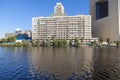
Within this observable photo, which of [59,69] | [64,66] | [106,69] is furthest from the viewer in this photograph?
[64,66]

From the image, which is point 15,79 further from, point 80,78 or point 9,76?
point 80,78

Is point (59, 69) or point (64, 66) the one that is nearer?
point (59, 69)

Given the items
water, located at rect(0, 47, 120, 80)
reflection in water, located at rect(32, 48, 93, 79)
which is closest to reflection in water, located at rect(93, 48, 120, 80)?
water, located at rect(0, 47, 120, 80)

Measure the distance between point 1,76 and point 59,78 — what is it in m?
13.0

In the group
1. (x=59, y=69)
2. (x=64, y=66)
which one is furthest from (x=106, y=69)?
(x=64, y=66)

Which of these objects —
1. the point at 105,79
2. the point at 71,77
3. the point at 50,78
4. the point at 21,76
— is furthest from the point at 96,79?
the point at 21,76

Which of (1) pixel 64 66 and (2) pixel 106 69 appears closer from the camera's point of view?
(2) pixel 106 69

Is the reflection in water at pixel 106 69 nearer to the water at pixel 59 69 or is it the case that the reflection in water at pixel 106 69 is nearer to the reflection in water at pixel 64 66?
the water at pixel 59 69

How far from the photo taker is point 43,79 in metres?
39.0

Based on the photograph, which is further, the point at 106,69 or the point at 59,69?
the point at 59,69

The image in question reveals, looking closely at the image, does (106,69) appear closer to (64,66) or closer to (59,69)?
(59,69)

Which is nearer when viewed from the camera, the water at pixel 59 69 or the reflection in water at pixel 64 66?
the water at pixel 59 69

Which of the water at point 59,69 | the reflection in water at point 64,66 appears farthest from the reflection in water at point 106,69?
the reflection in water at point 64,66

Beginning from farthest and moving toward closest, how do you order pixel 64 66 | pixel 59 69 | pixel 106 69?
pixel 64 66, pixel 59 69, pixel 106 69
